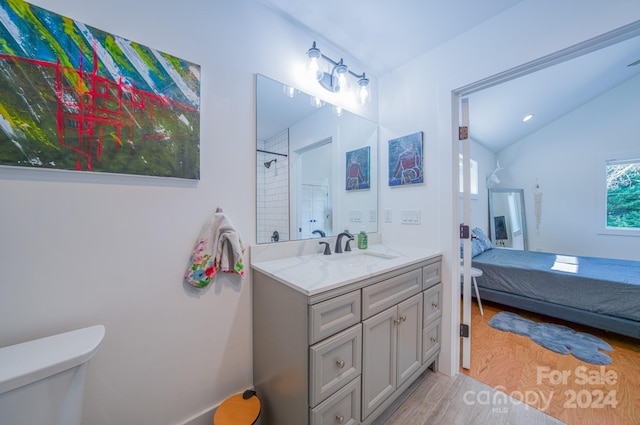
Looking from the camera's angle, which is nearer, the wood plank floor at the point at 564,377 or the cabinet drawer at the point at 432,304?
the wood plank floor at the point at 564,377

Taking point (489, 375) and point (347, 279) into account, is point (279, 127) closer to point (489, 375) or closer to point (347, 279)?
point (347, 279)

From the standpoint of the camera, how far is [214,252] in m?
1.17

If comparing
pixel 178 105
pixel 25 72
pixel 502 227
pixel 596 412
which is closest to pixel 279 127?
pixel 178 105

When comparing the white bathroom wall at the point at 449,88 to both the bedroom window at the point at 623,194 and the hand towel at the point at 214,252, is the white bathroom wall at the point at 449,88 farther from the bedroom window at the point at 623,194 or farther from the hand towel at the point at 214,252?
the bedroom window at the point at 623,194

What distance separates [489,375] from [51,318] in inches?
99.1

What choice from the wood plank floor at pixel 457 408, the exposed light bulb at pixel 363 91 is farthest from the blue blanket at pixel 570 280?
the exposed light bulb at pixel 363 91

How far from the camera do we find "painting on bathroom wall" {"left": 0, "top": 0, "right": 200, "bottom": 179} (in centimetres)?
79

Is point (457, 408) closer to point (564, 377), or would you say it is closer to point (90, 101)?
point (564, 377)

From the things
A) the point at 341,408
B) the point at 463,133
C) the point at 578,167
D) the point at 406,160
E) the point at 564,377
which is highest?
the point at 578,167

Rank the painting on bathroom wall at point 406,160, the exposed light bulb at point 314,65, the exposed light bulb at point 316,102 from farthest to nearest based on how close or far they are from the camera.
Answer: the painting on bathroom wall at point 406,160, the exposed light bulb at point 316,102, the exposed light bulb at point 314,65

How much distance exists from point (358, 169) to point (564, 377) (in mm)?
2157

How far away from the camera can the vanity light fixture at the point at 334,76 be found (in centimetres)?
156

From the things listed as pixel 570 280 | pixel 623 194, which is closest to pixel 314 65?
pixel 570 280

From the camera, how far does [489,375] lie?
169 cm
